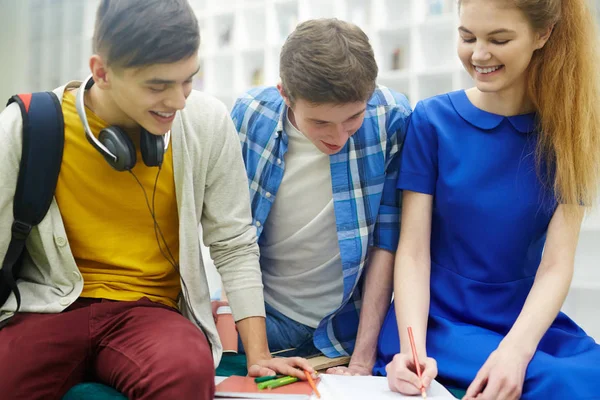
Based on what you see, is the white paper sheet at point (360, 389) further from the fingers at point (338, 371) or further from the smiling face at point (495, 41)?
the smiling face at point (495, 41)

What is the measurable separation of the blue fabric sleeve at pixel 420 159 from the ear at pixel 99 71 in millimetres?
653

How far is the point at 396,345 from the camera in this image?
1.47 meters

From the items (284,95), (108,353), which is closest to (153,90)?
(284,95)

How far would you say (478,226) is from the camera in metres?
1.47

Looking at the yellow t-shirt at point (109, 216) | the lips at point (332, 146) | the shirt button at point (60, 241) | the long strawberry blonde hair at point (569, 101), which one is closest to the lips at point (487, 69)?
the long strawberry blonde hair at point (569, 101)

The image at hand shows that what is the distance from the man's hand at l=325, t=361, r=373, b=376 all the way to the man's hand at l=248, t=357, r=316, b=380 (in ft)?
0.40

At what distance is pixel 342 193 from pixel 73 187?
1.90 ft

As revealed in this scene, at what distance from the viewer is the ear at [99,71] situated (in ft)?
4.09

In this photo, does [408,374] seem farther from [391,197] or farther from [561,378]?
[391,197]

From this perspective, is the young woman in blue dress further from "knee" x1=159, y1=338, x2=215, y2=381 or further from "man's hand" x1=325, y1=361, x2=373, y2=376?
"knee" x1=159, y1=338, x2=215, y2=381

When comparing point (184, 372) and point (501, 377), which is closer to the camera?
point (184, 372)

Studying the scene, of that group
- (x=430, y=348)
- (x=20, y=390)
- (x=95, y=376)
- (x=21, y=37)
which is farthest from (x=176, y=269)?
(x=21, y=37)

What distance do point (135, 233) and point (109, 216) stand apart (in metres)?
0.06

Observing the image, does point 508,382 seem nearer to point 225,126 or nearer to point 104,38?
point 225,126
